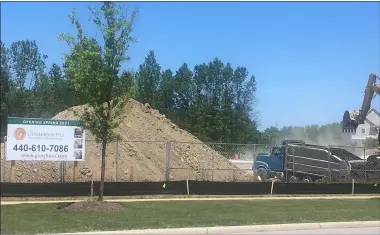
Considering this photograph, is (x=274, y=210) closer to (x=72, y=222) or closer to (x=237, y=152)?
(x=72, y=222)

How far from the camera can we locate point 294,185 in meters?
19.8

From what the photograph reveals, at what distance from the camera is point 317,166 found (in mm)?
24328

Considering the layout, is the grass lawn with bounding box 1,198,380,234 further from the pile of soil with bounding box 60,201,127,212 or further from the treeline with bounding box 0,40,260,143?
the treeline with bounding box 0,40,260,143

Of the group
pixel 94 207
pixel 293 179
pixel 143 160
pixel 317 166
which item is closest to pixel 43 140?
pixel 94 207

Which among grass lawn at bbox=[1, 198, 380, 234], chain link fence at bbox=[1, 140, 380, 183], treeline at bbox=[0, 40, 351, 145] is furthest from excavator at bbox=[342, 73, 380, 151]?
treeline at bbox=[0, 40, 351, 145]

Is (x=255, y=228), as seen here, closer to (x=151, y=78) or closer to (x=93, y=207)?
(x=93, y=207)

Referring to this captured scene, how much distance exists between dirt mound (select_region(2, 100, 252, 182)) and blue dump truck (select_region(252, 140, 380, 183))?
6.92 ft

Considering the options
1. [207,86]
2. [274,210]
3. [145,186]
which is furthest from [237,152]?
[207,86]

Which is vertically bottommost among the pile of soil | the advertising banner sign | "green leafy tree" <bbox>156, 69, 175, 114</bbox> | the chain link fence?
the pile of soil

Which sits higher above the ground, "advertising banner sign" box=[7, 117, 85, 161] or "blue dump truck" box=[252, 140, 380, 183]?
"advertising banner sign" box=[7, 117, 85, 161]

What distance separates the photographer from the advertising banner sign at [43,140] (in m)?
17.2

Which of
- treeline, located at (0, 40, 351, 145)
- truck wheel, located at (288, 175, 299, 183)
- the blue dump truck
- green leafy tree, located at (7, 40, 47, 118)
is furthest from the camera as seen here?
treeline, located at (0, 40, 351, 145)

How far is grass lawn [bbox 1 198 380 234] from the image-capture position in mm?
10148

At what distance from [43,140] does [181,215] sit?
7.24 metres
